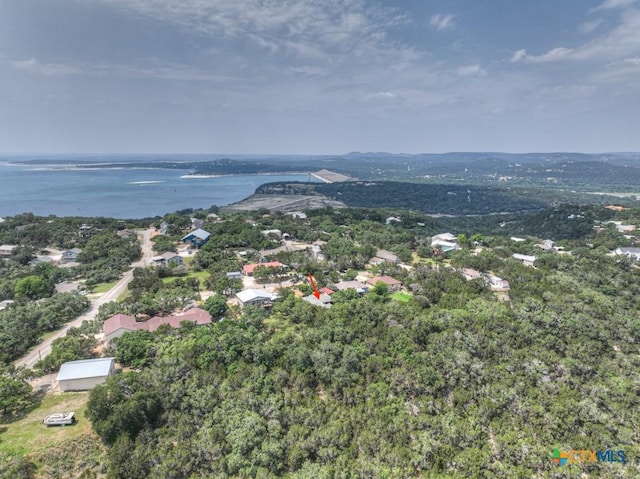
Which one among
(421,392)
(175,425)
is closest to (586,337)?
(421,392)

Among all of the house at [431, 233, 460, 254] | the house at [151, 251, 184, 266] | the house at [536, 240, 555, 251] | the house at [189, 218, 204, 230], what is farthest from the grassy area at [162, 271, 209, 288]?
the house at [536, 240, 555, 251]

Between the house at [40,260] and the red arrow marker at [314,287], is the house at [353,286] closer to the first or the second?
the red arrow marker at [314,287]

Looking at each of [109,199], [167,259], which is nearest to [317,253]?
[167,259]

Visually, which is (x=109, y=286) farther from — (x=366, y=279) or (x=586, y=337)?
(x=586, y=337)

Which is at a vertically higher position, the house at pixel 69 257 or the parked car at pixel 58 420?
the house at pixel 69 257

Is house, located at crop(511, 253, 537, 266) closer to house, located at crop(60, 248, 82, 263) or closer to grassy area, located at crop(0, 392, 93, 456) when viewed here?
grassy area, located at crop(0, 392, 93, 456)

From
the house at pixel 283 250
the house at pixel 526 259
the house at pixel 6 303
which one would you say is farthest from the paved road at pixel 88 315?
the house at pixel 526 259

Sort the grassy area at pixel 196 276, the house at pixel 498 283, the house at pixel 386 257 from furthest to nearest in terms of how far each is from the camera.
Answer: the house at pixel 386 257 → the house at pixel 498 283 → the grassy area at pixel 196 276
